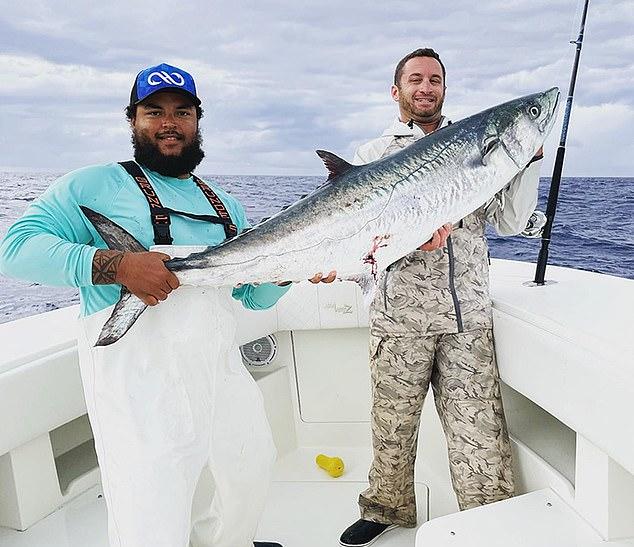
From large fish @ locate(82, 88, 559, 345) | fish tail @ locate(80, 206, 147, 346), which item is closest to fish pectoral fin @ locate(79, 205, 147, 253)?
fish tail @ locate(80, 206, 147, 346)

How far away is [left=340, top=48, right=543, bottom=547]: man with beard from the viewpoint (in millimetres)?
2174

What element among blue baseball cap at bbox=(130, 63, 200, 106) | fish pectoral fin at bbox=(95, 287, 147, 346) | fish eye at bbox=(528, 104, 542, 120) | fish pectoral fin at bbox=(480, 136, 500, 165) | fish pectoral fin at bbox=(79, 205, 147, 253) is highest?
blue baseball cap at bbox=(130, 63, 200, 106)

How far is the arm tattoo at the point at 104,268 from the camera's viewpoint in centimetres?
153

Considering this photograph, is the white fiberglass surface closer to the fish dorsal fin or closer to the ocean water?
the fish dorsal fin

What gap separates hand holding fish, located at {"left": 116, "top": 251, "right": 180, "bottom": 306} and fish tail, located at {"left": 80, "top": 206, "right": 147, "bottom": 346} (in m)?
0.04

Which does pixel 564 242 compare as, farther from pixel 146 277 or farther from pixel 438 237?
pixel 146 277

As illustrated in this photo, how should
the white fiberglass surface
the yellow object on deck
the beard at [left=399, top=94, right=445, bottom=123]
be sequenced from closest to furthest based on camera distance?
1. the white fiberglass surface
2. the beard at [left=399, top=94, right=445, bottom=123]
3. the yellow object on deck

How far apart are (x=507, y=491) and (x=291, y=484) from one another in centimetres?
114

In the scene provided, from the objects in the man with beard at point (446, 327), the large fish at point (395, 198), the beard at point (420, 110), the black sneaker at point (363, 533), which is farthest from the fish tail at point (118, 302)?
the black sneaker at point (363, 533)

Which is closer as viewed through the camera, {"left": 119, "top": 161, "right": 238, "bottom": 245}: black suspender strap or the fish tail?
the fish tail

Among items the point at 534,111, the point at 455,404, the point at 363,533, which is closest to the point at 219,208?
the point at 534,111

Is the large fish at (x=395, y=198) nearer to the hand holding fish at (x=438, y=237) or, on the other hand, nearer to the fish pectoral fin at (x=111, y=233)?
the hand holding fish at (x=438, y=237)

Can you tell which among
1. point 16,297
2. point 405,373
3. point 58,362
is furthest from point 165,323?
point 16,297

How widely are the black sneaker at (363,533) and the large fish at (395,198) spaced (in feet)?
3.89
